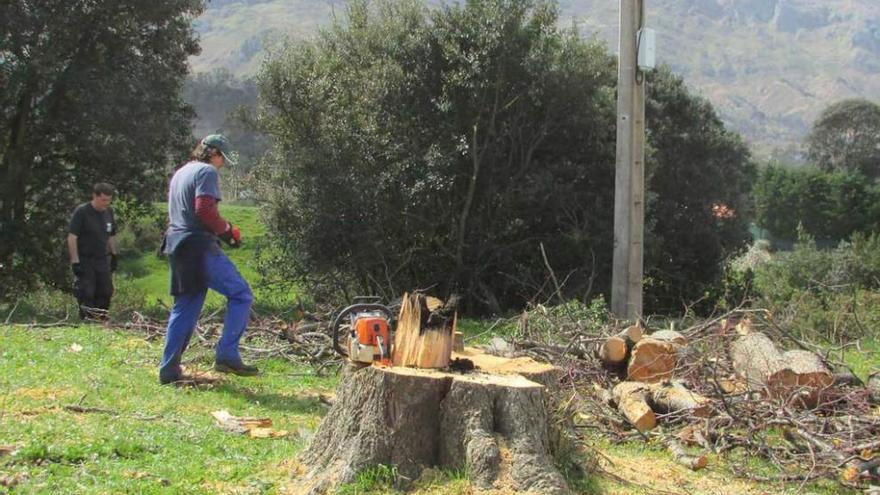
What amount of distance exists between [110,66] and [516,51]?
679 centimetres

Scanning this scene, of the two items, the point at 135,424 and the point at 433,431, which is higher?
the point at 433,431

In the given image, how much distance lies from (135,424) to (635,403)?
3.76 m

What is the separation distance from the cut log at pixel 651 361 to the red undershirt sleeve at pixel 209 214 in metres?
3.76

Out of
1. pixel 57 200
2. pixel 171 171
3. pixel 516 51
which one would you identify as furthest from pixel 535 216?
pixel 57 200

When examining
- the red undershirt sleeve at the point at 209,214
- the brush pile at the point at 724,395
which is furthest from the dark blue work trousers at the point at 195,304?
the brush pile at the point at 724,395

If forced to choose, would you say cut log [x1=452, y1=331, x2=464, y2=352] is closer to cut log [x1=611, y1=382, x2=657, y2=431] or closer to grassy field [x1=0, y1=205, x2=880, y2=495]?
grassy field [x1=0, y1=205, x2=880, y2=495]

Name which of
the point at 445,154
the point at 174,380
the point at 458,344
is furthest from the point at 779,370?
the point at 445,154

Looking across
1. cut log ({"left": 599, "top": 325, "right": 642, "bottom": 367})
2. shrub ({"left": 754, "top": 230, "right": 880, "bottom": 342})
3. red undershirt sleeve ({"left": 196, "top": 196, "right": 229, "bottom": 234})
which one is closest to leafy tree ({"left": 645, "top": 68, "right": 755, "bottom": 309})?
shrub ({"left": 754, "top": 230, "right": 880, "bottom": 342})

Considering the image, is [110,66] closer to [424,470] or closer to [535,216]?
[535,216]

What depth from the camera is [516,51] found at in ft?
46.6

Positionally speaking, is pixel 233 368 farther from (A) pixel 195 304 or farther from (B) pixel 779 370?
(B) pixel 779 370

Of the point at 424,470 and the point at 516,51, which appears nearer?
the point at 424,470

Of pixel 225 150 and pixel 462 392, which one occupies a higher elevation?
pixel 225 150

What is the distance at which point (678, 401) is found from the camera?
709 centimetres
